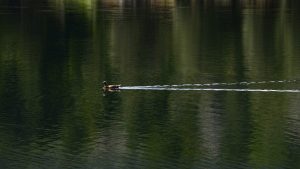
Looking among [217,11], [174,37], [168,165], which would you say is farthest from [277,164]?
[217,11]

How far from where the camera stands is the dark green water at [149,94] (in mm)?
45938

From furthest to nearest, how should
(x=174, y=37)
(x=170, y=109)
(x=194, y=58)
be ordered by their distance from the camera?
1. (x=174, y=37)
2. (x=194, y=58)
3. (x=170, y=109)

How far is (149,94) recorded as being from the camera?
60375mm

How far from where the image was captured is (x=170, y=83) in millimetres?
64188

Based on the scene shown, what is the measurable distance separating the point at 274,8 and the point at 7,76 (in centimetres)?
6616

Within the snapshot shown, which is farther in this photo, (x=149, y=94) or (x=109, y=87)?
(x=109, y=87)

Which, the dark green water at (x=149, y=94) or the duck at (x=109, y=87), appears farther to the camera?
the duck at (x=109, y=87)

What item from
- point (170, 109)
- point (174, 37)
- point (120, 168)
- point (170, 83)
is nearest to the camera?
point (120, 168)

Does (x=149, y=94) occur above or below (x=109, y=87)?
below

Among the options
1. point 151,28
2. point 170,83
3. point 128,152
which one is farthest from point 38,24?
point 128,152

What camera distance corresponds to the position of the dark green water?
45.9 m

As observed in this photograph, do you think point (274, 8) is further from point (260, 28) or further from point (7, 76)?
point (7, 76)

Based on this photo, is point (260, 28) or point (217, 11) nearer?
point (260, 28)

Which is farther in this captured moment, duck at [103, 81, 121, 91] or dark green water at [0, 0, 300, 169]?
duck at [103, 81, 121, 91]
